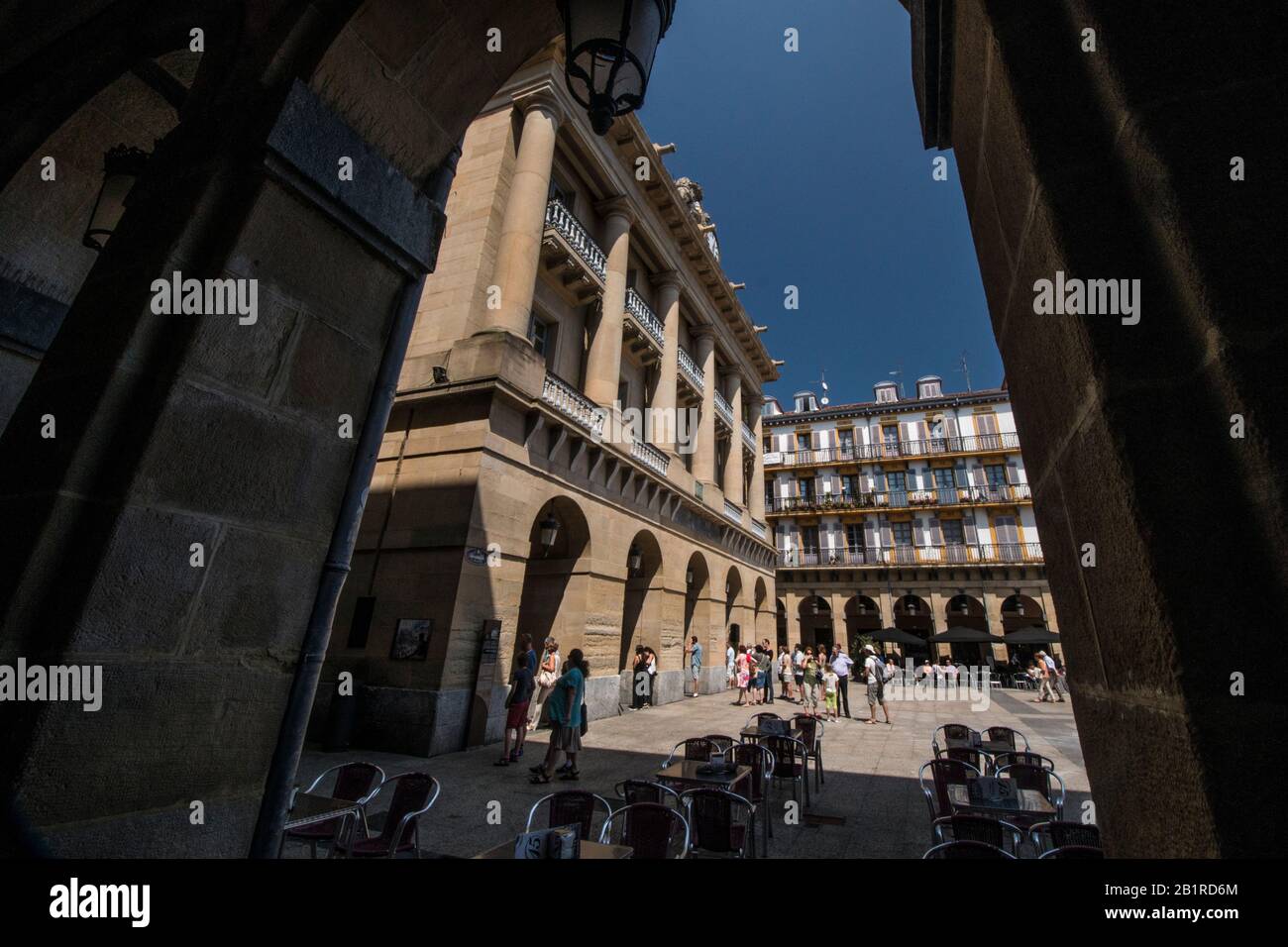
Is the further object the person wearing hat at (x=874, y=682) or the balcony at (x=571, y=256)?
the balcony at (x=571, y=256)

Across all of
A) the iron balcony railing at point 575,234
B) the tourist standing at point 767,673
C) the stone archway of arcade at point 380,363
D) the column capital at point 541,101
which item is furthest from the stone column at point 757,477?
the stone archway of arcade at point 380,363

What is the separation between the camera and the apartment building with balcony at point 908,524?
32.7 meters

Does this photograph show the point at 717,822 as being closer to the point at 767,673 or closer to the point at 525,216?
the point at 525,216

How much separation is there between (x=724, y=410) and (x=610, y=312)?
9.96 metres

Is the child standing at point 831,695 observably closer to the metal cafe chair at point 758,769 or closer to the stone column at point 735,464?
the stone column at point 735,464

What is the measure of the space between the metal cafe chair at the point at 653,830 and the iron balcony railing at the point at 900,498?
34990mm

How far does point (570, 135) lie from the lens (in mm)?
14312

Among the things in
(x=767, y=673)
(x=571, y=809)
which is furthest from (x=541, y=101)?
(x=767, y=673)

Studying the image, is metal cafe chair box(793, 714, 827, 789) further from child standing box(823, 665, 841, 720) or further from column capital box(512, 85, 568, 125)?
column capital box(512, 85, 568, 125)

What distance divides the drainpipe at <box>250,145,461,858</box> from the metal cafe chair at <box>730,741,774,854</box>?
13.5 feet

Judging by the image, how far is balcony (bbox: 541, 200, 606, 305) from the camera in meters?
13.6

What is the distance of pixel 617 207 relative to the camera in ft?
53.5
